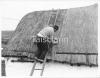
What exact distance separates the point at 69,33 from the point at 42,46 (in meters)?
2.61

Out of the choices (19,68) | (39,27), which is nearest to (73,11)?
(39,27)

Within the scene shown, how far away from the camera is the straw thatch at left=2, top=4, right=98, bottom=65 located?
45.7 feet

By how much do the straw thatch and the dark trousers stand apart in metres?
0.78

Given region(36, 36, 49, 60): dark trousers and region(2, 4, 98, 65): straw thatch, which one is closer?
region(36, 36, 49, 60): dark trousers

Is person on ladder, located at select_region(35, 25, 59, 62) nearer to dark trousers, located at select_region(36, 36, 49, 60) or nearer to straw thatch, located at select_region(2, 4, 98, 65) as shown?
dark trousers, located at select_region(36, 36, 49, 60)

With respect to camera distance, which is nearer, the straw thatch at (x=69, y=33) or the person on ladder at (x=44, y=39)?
the person on ladder at (x=44, y=39)

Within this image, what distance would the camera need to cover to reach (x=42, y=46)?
13531 millimetres

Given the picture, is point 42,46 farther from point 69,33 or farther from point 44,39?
point 69,33

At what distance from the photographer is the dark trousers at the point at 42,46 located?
1316 centimetres

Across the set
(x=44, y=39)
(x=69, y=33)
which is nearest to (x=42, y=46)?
(x=44, y=39)

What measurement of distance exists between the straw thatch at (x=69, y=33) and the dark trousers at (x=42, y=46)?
78cm

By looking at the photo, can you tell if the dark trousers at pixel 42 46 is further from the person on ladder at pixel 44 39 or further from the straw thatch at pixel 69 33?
the straw thatch at pixel 69 33

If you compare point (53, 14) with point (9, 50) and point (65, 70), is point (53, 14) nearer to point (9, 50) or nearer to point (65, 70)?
point (9, 50)

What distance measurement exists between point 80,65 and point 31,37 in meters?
4.12
